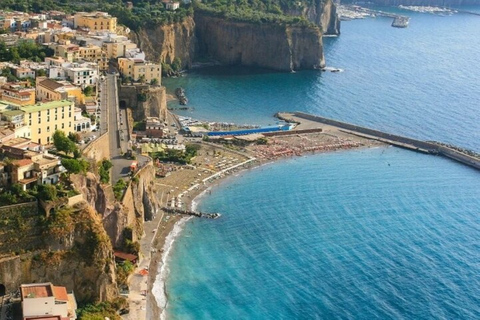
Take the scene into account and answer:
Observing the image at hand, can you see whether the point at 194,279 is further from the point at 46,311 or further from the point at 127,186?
the point at 46,311

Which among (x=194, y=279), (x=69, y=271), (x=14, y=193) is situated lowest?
(x=194, y=279)

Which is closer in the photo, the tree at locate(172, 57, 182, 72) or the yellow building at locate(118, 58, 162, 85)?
the yellow building at locate(118, 58, 162, 85)

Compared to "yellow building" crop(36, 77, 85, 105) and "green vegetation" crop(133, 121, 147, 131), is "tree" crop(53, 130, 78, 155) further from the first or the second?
"green vegetation" crop(133, 121, 147, 131)

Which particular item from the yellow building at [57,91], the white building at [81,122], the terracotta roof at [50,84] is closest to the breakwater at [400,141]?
the yellow building at [57,91]

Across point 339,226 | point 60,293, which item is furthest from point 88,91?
point 60,293

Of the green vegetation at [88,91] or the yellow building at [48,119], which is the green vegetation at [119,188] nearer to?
the yellow building at [48,119]

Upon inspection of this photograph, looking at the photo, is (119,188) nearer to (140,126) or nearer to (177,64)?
(140,126)

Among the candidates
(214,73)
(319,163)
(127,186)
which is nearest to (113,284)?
(127,186)

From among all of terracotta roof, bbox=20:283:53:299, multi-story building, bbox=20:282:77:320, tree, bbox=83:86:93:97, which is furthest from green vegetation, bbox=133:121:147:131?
terracotta roof, bbox=20:283:53:299
